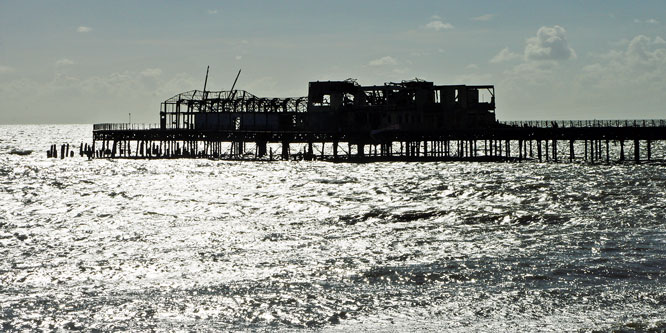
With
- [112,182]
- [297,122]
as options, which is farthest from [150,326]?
[297,122]

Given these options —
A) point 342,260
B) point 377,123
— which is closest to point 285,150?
point 377,123

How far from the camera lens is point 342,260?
27266 mm

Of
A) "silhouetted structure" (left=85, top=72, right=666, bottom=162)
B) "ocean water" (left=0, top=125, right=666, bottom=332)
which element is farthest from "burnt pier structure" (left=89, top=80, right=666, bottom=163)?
"ocean water" (left=0, top=125, right=666, bottom=332)

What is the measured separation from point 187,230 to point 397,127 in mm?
67392

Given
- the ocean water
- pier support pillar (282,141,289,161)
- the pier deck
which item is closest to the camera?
the ocean water

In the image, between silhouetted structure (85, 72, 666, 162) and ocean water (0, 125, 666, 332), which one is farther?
silhouetted structure (85, 72, 666, 162)

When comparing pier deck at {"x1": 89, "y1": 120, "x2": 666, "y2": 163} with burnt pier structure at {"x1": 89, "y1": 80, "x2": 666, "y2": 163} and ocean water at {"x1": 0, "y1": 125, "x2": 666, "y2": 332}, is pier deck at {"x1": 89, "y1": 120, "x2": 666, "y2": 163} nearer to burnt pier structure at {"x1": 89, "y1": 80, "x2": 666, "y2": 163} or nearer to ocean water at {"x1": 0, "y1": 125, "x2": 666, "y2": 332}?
burnt pier structure at {"x1": 89, "y1": 80, "x2": 666, "y2": 163}

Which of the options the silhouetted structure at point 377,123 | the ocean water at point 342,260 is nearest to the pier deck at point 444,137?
the silhouetted structure at point 377,123

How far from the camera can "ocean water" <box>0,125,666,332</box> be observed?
19.6 meters

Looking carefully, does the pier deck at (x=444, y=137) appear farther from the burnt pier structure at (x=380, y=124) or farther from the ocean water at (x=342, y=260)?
the ocean water at (x=342, y=260)

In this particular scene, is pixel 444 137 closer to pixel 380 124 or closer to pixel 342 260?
pixel 380 124

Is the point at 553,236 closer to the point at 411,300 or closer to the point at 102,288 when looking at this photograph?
the point at 411,300

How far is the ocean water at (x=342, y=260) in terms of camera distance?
19.6 meters

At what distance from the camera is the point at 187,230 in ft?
119
